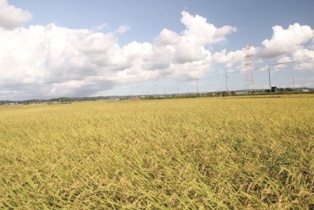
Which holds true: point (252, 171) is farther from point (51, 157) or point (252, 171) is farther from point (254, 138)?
point (51, 157)

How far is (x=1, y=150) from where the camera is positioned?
25.1ft

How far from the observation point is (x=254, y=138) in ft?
19.9

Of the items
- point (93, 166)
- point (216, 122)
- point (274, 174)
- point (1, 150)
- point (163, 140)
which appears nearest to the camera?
point (274, 174)

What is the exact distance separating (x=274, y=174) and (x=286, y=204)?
1.07 m

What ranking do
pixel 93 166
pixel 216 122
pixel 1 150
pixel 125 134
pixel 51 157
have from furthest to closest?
pixel 216 122, pixel 125 134, pixel 1 150, pixel 51 157, pixel 93 166

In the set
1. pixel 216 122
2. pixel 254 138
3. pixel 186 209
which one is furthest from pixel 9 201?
pixel 216 122

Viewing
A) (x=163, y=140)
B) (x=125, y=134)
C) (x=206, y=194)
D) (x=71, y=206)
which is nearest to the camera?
(x=206, y=194)

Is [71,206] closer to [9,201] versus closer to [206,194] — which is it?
[9,201]

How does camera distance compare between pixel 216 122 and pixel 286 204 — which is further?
pixel 216 122

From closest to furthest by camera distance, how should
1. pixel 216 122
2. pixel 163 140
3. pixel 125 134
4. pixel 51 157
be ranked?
pixel 51 157 → pixel 163 140 → pixel 125 134 → pixel 216 122

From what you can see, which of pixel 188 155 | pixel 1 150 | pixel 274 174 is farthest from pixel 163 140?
pixel 1 150

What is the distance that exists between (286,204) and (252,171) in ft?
3.16

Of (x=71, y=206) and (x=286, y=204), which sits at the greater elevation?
(x=286, y=204)

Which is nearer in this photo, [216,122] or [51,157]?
[51,157]
